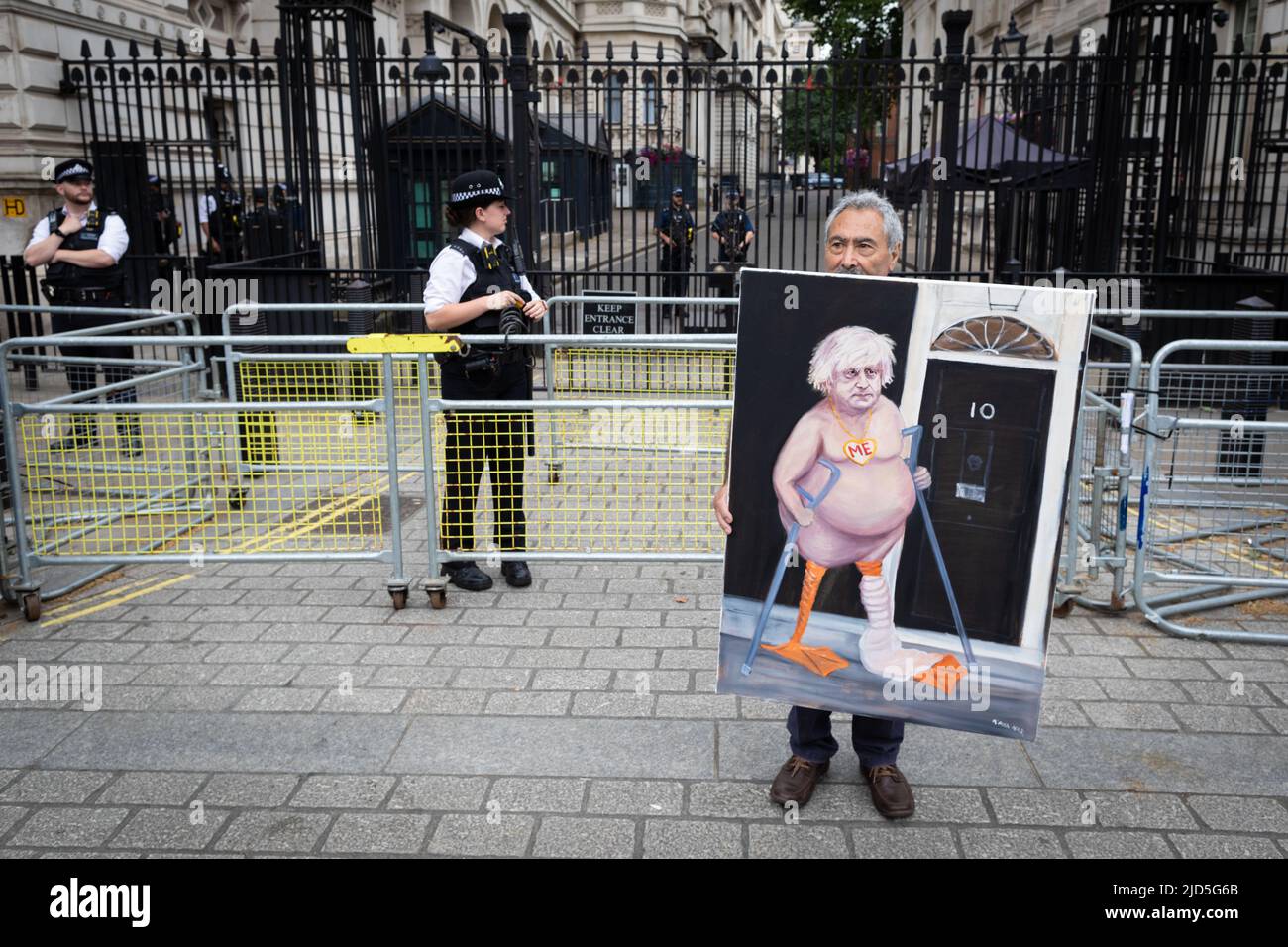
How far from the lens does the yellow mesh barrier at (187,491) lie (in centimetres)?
623

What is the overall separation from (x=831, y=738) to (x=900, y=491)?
1.02 metres

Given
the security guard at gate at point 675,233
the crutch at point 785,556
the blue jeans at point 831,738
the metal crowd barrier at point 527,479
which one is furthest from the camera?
the security guard at gate at point 675,233

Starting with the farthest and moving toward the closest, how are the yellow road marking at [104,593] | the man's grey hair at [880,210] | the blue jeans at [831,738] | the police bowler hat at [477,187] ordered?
the yellow road marking at [104,593] < the police bowler hat at [477,187] < the blue jeans at [831,738] < the man's grey hair at [880,210]

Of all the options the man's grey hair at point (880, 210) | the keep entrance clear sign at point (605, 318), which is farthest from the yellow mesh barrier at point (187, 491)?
the man's grey hair at point (880, 210)

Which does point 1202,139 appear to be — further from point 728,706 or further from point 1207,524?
point 728,706

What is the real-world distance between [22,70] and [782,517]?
48.4 ft

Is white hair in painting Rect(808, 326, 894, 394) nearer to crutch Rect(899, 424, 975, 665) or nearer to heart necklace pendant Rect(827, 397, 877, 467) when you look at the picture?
heart necklace pendant Rect(827, 397, 877, 467)

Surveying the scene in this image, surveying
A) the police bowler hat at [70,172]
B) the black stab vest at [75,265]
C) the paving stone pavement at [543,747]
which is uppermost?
the police bowler hat at [70,172]

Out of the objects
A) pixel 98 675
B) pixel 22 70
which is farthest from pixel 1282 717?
pixel 22 70

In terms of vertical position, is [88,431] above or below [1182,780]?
above

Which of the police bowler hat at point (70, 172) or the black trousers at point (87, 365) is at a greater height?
the police bowler hat at point (70, 172)

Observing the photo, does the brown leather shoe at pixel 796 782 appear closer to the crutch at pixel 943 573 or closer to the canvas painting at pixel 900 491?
the canvas painting at pixel 900 491

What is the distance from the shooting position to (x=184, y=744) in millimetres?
4340

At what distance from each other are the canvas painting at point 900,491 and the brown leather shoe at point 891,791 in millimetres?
414
